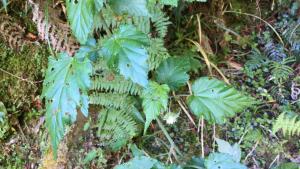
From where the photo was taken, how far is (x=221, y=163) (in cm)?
122

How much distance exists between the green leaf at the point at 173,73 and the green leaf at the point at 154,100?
0.05 metres

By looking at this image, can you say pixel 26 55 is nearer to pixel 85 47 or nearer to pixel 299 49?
pixel 85 47

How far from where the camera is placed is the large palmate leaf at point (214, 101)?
53.7 inches

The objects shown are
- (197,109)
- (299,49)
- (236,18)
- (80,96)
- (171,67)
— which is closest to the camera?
(80,96)

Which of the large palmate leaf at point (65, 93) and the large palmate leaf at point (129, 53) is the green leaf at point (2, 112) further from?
the large palmate leaf at point (129, 53)

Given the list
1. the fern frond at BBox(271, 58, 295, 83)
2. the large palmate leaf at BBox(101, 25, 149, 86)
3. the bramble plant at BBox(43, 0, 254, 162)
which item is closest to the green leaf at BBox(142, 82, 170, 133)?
the bramble plant at BBox(43, 0, 254, 162)

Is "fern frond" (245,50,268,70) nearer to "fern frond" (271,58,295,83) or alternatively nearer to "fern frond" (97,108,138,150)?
"fern frond" (271,58,295,83)

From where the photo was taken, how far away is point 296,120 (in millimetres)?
1918

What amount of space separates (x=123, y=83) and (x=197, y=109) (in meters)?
0.69

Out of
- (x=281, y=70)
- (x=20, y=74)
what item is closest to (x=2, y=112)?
(x=20, y=74)

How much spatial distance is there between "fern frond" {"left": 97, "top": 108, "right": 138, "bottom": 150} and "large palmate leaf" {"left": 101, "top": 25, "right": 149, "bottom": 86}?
736 millimetres

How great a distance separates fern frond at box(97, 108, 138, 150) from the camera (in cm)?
196

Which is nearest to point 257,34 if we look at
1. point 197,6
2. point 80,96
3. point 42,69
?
point 197,6

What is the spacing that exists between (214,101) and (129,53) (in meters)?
0.34
